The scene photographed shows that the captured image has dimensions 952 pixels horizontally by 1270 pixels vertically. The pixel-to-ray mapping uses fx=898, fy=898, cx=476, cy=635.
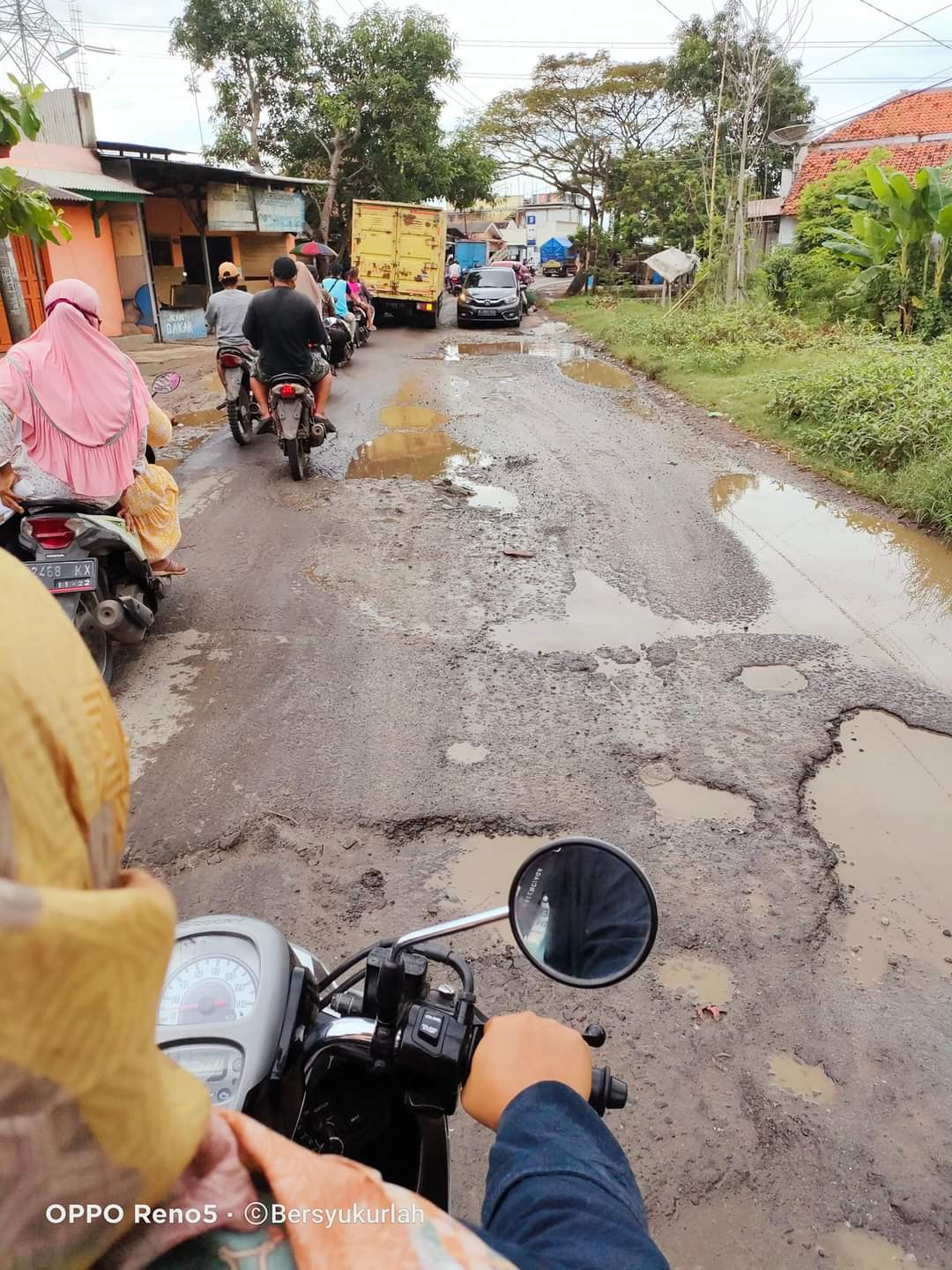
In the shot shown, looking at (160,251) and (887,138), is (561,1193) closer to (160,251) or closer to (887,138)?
(160,251)

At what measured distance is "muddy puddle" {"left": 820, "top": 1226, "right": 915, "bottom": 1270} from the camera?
Result: 6.19ft

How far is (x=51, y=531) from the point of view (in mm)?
3998

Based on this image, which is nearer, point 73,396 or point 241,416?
point 73,396

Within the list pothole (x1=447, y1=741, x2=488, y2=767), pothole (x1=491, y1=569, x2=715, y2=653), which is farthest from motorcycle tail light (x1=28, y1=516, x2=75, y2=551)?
pothole (x1=491, y1=569, x2=715, y2=653)

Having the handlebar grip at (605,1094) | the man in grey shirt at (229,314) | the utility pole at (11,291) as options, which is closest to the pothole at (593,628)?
the handlebar grip at (605,1094)

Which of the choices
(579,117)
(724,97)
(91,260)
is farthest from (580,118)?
(91,260)

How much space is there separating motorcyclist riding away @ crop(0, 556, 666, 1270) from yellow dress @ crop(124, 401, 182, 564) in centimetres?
418

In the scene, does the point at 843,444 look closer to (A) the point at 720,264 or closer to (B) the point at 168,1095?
(B) the point at 168,1095

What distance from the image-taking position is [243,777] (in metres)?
3.47

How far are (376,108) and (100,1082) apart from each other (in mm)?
27643

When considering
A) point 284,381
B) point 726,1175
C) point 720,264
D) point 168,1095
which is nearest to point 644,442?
point 284,381

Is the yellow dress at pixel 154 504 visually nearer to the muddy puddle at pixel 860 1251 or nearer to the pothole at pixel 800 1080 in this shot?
the pothole at pixel 800 1080

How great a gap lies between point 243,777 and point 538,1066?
2543 mm

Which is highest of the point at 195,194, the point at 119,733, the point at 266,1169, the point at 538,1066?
the point at 195,194
